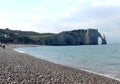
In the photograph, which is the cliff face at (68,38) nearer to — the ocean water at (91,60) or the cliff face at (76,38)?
the cliff face at (76,38)

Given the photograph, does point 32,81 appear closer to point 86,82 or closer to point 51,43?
point 86,82

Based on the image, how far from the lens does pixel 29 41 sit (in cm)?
17988

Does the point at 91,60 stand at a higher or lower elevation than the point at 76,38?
lower

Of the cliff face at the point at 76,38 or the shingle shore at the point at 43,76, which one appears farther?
the cliff face at the point at 76,38

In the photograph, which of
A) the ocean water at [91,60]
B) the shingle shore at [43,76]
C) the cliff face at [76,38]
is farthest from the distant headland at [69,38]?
the shingle shore at [43,76]

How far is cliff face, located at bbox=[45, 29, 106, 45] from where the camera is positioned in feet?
626

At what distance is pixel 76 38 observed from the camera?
7726 inches

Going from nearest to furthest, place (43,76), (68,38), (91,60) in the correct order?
(43,76), (91,60), (68,38)

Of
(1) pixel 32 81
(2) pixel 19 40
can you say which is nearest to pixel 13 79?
(1) pixel 32 81

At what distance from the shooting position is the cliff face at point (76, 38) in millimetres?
190875

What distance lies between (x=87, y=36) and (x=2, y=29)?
55703 millimetres

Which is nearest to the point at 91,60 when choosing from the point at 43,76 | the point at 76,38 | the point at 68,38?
the point at 43,76

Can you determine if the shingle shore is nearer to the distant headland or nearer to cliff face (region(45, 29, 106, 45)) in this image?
the distant headland

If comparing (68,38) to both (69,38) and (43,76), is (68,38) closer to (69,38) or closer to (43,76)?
(69,38)
